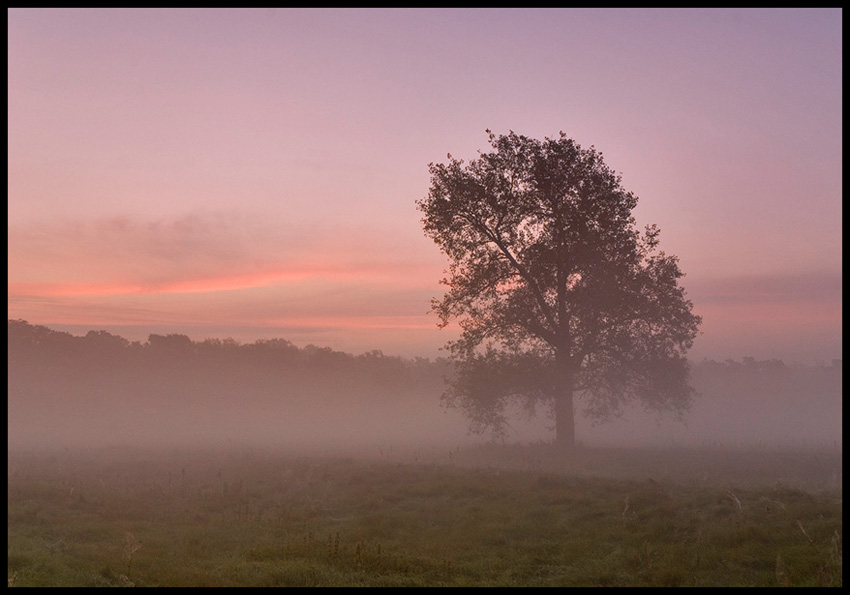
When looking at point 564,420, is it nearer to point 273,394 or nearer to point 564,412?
point 564,412

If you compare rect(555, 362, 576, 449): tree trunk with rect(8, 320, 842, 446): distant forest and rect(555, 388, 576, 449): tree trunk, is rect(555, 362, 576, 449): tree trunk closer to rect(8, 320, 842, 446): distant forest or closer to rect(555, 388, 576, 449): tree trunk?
rect(555, 388, 576, 449): tree trunk

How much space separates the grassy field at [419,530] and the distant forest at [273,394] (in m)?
53.3

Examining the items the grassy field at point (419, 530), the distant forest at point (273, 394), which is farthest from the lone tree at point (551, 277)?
the distant forest at point (273, 394)

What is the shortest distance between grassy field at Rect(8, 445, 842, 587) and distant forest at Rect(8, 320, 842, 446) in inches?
2099

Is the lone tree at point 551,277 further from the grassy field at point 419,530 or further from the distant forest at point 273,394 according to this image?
the distant forest at point 273,394

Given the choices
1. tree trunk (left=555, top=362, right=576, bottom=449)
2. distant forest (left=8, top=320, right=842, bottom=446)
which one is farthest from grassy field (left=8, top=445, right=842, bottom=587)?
distant forest (left=8, top=320, right=842, bottom=446)

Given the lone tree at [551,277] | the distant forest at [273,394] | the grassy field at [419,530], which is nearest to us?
the grassy field at [419,530]

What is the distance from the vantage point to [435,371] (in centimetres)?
11644

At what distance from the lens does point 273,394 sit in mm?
105000

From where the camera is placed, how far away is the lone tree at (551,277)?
31.1m

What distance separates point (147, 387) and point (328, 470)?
81.1 m

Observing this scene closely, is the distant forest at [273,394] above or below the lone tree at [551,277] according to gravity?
below

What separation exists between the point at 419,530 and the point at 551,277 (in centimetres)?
1834

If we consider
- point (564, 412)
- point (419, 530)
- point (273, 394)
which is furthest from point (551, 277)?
point (273, 394)
